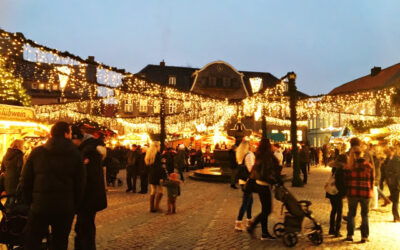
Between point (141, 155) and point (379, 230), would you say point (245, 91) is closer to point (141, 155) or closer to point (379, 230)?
point (141, 155)

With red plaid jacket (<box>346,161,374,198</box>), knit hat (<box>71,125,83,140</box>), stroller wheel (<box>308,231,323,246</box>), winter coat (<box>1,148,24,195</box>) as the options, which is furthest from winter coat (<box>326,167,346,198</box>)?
winter coat (<box>1,148,24,195</box>)

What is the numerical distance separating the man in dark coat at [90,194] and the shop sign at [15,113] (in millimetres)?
9652

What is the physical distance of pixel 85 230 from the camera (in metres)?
4.55

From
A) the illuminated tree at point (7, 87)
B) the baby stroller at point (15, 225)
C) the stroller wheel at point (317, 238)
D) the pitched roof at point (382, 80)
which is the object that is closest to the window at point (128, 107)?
the pitched roof at point (382, 80)

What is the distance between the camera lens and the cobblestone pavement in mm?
5854

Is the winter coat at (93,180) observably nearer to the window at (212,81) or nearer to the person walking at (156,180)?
the person walking at (156,180)

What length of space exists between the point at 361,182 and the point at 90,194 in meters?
4.71

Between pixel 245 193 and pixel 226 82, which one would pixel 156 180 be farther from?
pixel 226 82

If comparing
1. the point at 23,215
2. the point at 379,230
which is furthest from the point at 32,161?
the point at 379,230

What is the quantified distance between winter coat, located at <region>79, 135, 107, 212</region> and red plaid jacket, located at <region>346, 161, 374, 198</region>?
4421 millimetres

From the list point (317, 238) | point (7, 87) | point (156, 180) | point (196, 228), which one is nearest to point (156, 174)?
point (156, 180)

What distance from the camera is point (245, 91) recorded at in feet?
153

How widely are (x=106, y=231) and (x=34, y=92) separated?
139 ft

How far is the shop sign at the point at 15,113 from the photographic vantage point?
12.5 m
